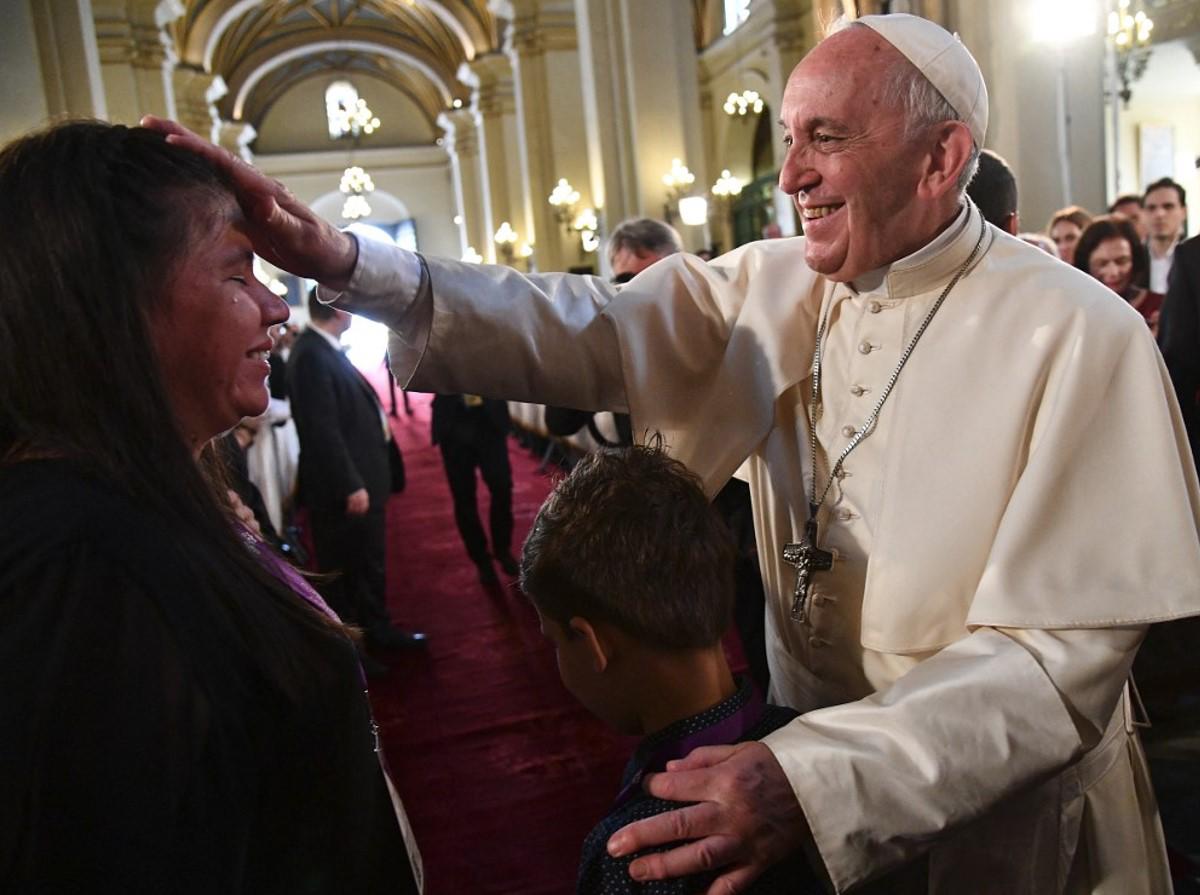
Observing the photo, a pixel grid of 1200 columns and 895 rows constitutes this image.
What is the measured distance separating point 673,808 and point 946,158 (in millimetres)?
1081

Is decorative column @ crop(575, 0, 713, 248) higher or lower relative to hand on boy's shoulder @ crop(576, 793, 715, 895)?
higher

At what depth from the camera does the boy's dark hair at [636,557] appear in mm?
1393

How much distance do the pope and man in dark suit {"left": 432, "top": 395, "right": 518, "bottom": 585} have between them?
14.2 feet

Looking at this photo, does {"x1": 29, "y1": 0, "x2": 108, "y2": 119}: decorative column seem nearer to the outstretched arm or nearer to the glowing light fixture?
the glowing light fixture

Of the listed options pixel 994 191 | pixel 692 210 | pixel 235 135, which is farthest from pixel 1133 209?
pixel 235 135

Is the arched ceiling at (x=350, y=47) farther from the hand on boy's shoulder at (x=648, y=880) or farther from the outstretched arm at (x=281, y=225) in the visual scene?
the hand on boy's shoulder at (x=648, y=880)

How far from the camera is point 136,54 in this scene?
589 inches

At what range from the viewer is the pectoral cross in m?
1.65

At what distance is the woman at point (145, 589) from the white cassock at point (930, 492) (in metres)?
0.53

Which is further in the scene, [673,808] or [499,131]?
[499,131]

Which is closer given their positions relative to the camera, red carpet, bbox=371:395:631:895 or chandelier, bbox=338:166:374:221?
red carpet, bbox=371:395:631:895

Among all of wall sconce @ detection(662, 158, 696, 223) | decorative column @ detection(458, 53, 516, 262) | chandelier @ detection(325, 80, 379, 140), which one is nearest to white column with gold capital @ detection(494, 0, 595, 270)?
decorative column @ detection(458, 53, 516, 262)

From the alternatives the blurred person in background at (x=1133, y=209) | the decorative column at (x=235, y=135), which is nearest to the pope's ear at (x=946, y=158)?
the blurred person in background at (x=1133, y=209)

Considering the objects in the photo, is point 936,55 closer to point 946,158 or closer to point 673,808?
point 946,158
